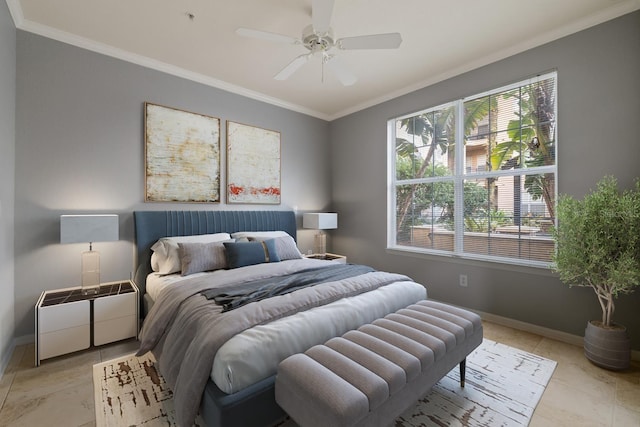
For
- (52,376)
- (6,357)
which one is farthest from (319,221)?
(6,357)

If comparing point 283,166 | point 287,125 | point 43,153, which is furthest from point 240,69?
point 43,153

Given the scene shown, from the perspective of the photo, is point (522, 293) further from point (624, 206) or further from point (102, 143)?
point (102, 143)

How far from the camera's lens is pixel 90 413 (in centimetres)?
170

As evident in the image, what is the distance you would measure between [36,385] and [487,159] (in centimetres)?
453

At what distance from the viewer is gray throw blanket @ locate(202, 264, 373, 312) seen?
188cm

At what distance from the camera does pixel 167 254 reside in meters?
2.88

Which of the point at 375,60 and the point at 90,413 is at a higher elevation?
the point at 375,60

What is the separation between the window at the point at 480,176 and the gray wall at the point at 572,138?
0.42ft

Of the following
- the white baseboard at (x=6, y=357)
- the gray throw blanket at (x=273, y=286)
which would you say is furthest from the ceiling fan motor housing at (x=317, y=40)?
the white baseboard at (x=6, y=357)

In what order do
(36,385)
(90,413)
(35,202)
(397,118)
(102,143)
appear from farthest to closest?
(397,118) < (102,143) < (35,202) < (36,385) < (90,413)

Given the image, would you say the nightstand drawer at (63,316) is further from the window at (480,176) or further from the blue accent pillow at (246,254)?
the window at (480,176)

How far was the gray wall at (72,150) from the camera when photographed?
8.23ft

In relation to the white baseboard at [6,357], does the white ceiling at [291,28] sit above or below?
above

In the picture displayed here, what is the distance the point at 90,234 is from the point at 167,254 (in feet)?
2.17
